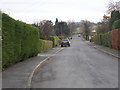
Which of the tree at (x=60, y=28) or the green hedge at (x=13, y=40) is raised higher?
the tree at (x=60, y=28)

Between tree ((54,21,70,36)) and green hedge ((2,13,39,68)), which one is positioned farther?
tree ((54,21,70,36))

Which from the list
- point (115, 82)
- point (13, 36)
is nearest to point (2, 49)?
point (13, 36)

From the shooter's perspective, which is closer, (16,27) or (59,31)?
(16,27)

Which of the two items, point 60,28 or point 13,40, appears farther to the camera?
point 60,28

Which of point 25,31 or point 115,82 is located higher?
point 25,31

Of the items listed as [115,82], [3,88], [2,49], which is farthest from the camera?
[2,49]

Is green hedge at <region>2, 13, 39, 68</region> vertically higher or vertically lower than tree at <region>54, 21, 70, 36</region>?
lower

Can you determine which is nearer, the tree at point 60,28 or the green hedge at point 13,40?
the green hedge at point 13,40

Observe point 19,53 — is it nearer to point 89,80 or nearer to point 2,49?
point 2,49

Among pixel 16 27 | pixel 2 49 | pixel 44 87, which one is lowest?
pixel 44 87

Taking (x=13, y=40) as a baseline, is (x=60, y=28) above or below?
above

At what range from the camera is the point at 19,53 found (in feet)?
53.5

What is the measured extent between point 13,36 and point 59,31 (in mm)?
111307

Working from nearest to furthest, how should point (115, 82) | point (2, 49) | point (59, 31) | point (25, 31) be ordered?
point (115, 82) < point (2, 49) < point (25, 31) < point (59, 31)
